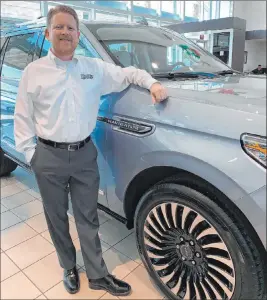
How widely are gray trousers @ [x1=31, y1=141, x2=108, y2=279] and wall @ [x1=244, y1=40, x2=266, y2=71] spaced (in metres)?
14.4

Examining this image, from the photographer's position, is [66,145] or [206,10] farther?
[206,10]

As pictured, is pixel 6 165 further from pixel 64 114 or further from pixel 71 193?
pixel 64 114

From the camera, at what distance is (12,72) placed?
102 inches

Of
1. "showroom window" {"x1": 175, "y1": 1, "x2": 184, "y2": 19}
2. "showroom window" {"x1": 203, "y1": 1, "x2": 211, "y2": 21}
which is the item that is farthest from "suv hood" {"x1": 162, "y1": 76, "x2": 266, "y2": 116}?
Result: "showroom window" {"x1": 203, "y1": 1, "x2": 211, "y2": 21}

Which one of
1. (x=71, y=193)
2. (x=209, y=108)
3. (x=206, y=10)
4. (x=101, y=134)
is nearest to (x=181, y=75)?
(x=101, y=134)

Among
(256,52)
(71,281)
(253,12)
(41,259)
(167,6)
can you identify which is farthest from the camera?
(253,12)

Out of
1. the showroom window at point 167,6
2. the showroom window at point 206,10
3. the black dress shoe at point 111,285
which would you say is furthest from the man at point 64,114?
the showroom window at point 206,10

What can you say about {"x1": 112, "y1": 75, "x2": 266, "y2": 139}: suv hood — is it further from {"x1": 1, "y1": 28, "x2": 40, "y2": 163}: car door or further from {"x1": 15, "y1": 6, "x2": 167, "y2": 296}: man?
{"x1": 1, "y1": 28, "x2": 40, "y2": 163}: car door

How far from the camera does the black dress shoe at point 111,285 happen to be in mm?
1725

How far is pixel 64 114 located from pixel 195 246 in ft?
2.93

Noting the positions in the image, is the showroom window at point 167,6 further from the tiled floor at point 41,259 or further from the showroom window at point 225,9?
the tiled floor at point 41,259

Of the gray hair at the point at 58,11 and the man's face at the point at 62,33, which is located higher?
the gray hair at the point at 58,11

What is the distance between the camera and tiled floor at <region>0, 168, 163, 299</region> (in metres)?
1.76

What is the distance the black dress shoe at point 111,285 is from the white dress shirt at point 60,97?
829mm
